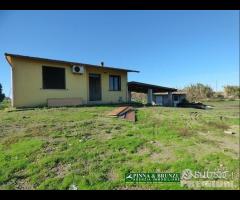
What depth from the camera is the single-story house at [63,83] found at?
11070 millimetres

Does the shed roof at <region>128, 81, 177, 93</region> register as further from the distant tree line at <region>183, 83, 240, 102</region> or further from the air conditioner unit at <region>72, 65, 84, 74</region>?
the distant tree line at <region>183, 83, 240, 102</region>

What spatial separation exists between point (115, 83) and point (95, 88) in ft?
6.31

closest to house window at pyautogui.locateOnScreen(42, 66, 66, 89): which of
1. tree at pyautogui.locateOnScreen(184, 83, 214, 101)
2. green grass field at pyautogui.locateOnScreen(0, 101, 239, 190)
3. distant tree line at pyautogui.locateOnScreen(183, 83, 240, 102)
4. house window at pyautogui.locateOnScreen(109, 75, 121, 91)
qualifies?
house window at pyautogui.locateOnScreen(109, 75, 121, 91)

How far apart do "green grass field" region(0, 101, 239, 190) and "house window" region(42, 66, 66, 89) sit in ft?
16.8

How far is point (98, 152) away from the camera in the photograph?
4773 millimetres

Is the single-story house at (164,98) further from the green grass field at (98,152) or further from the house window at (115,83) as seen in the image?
the green grass field at (98,152)

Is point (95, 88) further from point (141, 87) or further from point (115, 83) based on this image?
point (141, 87)

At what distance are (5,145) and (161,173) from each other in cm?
328

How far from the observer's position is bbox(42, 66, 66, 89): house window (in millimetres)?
12337

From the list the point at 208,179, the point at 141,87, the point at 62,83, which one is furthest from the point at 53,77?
the point at 208,179

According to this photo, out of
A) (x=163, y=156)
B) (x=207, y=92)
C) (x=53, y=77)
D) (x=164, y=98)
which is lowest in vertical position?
(x=163, y=156)

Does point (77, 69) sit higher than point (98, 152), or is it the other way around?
point (77, 69)
